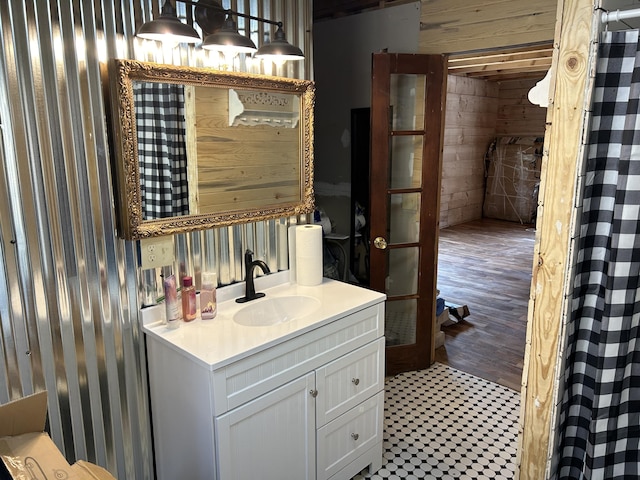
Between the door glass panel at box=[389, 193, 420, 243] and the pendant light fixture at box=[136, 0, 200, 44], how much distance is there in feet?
5.45

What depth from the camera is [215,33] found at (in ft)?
6.14

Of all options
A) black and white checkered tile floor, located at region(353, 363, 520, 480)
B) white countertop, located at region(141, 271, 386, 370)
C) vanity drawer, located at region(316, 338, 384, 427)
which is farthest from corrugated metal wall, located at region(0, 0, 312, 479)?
black and white checkered tile floor, located at region(353, 363, 520, 480)

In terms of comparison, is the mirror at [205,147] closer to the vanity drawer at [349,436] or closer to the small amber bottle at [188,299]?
the small amber bottle at [188,299]

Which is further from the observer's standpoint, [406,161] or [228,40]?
[406,161]

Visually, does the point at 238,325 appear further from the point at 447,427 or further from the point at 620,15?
the point at 620,15

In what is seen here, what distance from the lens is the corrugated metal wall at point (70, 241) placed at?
1.51 metres

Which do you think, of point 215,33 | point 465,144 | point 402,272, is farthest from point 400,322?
point 465,144

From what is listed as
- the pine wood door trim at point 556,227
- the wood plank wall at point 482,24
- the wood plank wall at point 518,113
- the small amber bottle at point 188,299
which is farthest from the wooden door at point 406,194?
the wood plank wall at point 518,113

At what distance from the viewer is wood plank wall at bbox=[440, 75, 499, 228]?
7621 mm

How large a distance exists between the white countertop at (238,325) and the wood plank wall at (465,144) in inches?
220

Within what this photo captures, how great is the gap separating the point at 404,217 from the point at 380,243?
249mm

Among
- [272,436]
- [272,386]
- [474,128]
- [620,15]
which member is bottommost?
[272,436]

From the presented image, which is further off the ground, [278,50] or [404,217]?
[278,50]

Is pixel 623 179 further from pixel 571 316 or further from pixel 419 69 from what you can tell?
pixel 419 69
